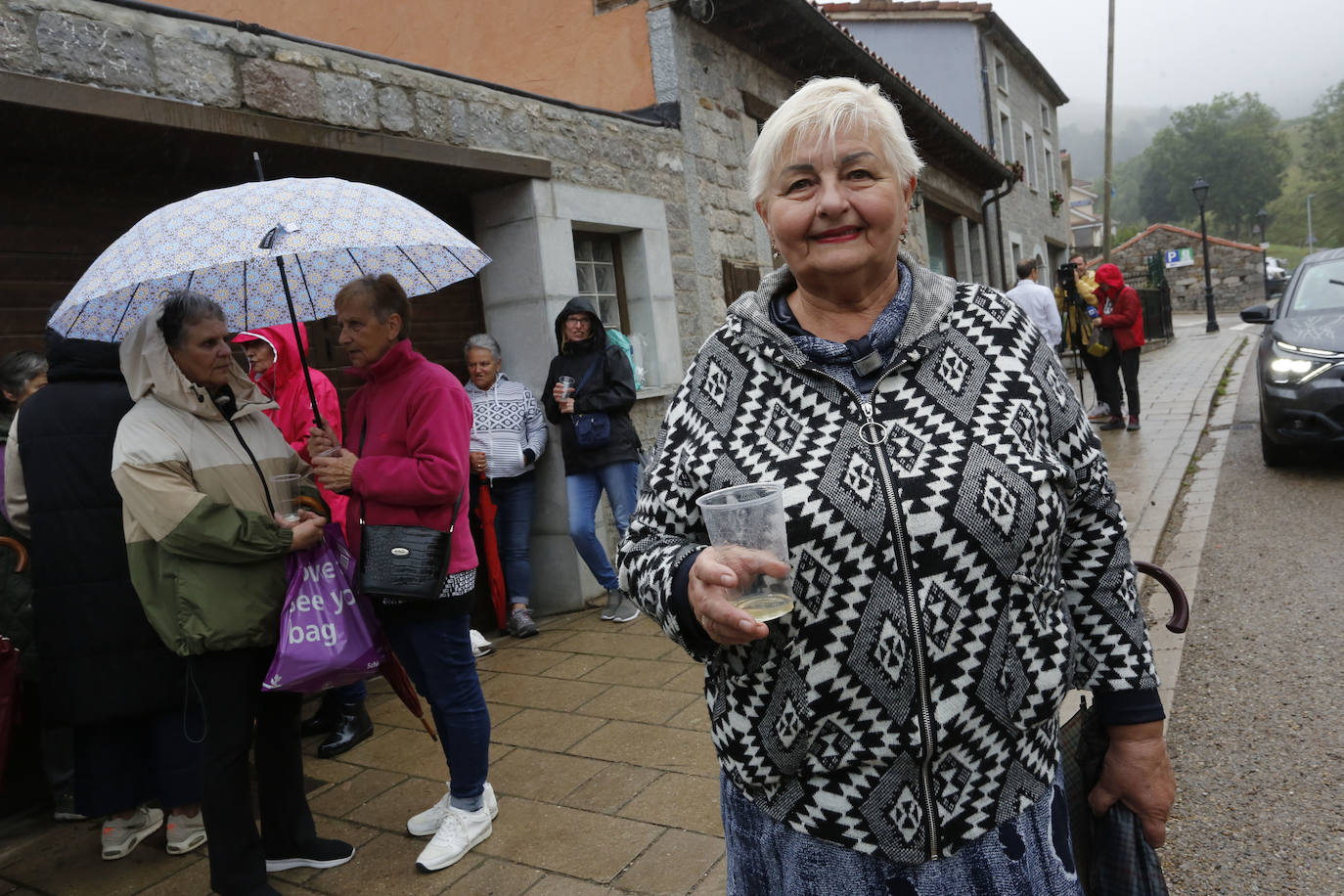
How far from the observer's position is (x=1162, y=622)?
4824 millimetres

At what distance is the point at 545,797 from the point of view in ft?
11.7

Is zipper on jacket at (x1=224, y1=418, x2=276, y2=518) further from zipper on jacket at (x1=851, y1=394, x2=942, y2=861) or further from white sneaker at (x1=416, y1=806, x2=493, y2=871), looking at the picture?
zipper on jacket at (x1=851, y1=394, x2=942, y2=861)

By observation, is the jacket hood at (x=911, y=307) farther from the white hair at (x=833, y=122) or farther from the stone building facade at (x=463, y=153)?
the stone building facade at (x=463, y=153)

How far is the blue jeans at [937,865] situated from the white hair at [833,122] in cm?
108

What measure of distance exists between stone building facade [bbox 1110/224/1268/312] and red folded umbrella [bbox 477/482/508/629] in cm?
4019

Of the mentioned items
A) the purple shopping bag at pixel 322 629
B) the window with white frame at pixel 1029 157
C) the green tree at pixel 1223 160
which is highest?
the green tree at pixel 1223 160

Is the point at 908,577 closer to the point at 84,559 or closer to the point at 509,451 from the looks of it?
the point at 84,559

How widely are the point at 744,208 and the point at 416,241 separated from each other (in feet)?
18.1

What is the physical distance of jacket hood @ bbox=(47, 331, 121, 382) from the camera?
315cm

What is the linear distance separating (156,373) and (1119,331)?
961 cm

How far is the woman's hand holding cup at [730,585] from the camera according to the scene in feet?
4.28

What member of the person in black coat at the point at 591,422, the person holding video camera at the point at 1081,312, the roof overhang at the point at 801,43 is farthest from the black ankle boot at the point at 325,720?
the person holding video camera at the point at 1081,312

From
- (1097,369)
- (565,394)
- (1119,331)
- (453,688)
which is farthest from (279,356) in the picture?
(1097,369)

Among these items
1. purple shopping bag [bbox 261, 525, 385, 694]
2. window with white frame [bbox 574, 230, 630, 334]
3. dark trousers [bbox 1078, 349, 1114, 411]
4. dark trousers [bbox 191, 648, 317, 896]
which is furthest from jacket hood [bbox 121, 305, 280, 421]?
dark trousers [bbox 1078, 349, 1114, 411]
